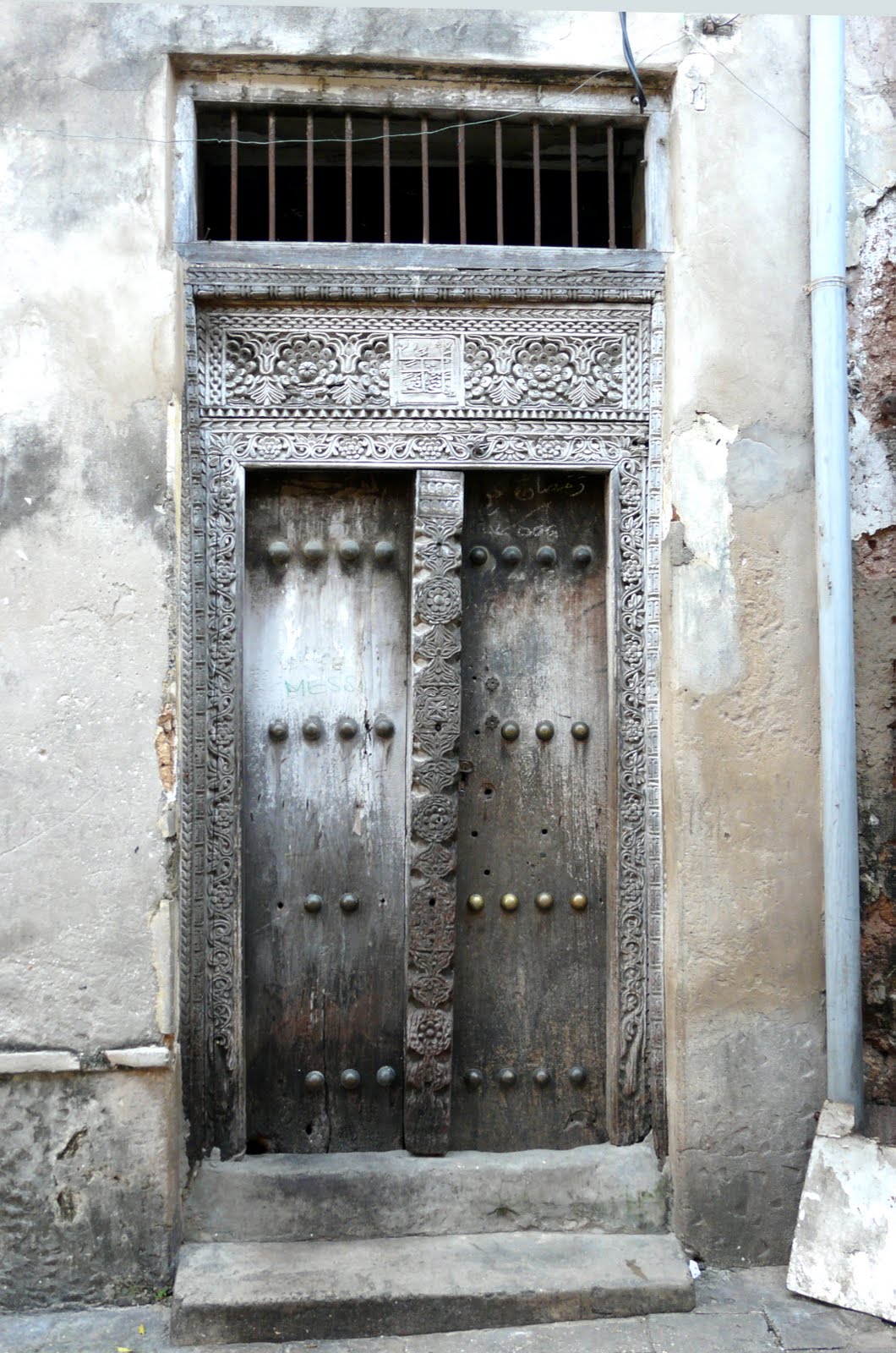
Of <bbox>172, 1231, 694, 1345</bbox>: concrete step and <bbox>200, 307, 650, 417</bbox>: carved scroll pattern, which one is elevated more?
<bbox>200, 307, 650, 417</bbox>: carved scroll pattern

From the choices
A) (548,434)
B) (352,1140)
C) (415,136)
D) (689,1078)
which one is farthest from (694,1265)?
(415,136)

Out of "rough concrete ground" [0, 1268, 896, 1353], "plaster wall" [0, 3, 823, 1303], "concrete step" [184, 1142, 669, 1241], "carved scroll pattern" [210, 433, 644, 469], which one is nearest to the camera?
"rough concrete ground" [0, 1268, 896, 1353]

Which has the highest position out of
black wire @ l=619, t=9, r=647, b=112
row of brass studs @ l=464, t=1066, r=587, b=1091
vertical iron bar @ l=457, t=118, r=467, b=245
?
black wire @ l=619, t=9, r=647, b=112

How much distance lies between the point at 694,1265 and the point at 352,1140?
95 cm

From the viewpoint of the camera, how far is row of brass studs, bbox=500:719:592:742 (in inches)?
125

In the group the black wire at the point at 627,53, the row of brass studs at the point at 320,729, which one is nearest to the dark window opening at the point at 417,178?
the black wire at the point at 627,53

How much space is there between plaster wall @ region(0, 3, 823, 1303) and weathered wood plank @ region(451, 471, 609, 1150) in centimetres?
28

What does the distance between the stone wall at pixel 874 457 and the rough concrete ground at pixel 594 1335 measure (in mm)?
676

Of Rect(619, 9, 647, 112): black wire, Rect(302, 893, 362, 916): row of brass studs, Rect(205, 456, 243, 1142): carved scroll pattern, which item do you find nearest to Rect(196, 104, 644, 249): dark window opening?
Rect(619, 9, 647, 112): black wire

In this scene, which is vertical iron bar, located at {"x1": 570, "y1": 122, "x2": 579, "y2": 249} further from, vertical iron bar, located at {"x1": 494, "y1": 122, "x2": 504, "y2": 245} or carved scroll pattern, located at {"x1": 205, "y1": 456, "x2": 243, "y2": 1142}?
carved scroll pattern, located at {"x1": 205, "y1": 456, "x2": 243, "y2": 1142}

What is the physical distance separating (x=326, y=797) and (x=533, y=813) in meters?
0.58

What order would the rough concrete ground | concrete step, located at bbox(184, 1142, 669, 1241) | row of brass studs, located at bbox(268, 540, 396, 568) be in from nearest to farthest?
1. the rough concrete ground
2. concrete step, located at bbox(184, 1142, 669, 1241)
3. row of brass studs, located at bbox(268, 540, 396, 568)

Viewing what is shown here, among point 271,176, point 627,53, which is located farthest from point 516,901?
point 627,53

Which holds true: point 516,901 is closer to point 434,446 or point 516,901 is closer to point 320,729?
point 320,729
